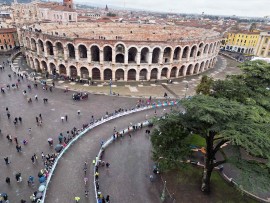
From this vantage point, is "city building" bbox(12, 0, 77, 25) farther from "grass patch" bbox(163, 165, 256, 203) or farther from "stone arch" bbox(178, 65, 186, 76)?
"grass patch" bbox(163, 165, 256, 203)

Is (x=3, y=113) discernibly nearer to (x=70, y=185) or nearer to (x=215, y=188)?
(x=70, y=185)

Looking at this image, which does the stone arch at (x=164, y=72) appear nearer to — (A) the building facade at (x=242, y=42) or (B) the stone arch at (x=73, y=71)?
(B) the stone arch at (x=73, y=71)

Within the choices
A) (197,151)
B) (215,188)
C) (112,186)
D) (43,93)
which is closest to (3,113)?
(43,93)

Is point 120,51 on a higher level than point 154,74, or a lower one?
higher

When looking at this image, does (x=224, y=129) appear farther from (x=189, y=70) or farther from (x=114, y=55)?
(x=189, y=70)

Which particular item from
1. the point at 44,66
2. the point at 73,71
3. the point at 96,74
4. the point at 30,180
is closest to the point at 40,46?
the point at 44,66

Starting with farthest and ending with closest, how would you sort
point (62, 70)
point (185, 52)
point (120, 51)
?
point (185, 52) < point (62, 70) < point (120, 51)

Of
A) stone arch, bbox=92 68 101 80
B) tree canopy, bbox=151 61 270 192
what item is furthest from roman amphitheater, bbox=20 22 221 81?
tree canopy, bbox=151 61 270 192
